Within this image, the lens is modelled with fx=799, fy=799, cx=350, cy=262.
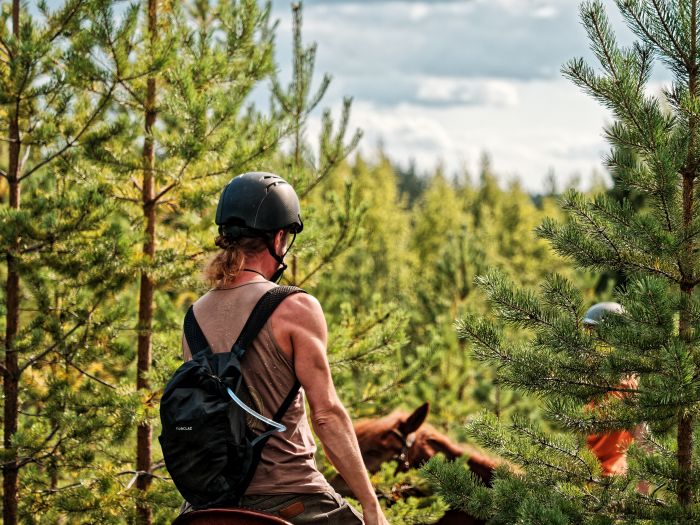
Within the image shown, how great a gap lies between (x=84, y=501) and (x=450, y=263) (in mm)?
8642

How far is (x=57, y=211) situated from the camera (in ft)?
17.4

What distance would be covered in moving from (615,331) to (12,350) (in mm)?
4003

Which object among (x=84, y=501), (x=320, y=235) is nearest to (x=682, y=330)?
(x=320, y=235)

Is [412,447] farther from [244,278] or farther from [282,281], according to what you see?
[244,278]

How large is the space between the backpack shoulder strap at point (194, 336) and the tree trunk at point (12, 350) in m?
2.80

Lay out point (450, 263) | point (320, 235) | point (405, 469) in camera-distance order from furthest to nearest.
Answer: point (450, 263)
point (320, 235)
point (405, 469)

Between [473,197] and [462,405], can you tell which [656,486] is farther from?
[473,197]

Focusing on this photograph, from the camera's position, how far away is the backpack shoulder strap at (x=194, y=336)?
2838 mm

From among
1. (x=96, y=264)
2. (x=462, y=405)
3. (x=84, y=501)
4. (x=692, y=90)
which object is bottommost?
(x=462, y=405)

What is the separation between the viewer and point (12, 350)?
5.33 meters

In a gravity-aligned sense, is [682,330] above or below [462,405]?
above

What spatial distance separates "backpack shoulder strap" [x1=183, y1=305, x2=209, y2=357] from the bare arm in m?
Result: 0.29

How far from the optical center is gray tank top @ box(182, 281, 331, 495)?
271 centimetres

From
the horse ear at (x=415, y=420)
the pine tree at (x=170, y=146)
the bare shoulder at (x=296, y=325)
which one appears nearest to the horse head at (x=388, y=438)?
the horse ear at (x=415, y=420)
